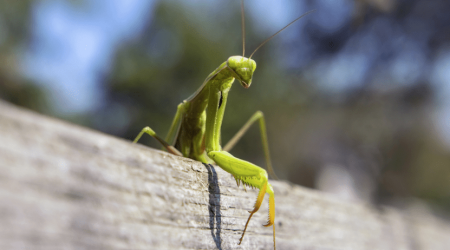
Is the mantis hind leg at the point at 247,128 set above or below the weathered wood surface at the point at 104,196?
above

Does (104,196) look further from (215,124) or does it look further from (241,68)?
(241,68)

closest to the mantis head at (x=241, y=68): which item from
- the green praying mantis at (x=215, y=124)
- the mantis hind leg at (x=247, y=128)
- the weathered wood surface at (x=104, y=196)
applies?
the green praying mantis at (x=215, y=124)

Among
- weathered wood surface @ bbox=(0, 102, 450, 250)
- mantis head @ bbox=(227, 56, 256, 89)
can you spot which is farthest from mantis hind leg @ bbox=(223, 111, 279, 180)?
weathered wood surface @ bbox=(0, 102, 450, 250)

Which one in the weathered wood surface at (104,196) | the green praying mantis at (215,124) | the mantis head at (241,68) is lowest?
the weathered wood surface at (104,196)

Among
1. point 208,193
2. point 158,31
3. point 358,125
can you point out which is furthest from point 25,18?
point 208,193

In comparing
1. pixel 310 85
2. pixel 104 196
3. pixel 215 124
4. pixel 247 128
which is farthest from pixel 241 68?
pixel 310 85

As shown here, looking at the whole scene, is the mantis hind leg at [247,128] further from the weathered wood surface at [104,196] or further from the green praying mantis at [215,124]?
the weathered wood surface at [104,196]

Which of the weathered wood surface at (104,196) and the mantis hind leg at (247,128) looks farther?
the mantis hind leg at (247,128)

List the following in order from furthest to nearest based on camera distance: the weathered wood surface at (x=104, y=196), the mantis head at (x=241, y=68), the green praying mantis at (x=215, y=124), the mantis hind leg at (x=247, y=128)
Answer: the mantis hind leg at (x=247, y=128), the mantis head at (x=241, y=68), the green praying mantis at (x=215, y=124), the weathered wood surface at (x=104, y=196)

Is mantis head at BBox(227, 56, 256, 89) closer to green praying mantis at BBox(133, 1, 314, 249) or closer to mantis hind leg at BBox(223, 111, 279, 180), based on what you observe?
green praying mantis at BBox(133, 1, 314, 249)
